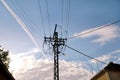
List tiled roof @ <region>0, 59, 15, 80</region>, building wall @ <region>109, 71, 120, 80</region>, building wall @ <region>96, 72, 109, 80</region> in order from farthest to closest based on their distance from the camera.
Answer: building wall @ <region>96, 72, 109, 80</region> → building wall @ <region>109, 71, 120, 80</region> → tiled roof @ <region>0, 59, 15, 80</region>

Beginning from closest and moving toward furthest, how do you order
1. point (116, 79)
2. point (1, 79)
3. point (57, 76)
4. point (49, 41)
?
point (1, 79), point (57, 76), point (116, 79), point (49, 41)

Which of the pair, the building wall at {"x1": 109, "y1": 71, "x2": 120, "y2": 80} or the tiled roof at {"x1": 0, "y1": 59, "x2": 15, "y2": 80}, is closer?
the tiled roof at {"x1": 0, "y1": 59, "x2": 15, "y2": 80}

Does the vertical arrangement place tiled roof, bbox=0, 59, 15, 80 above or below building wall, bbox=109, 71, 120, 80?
below

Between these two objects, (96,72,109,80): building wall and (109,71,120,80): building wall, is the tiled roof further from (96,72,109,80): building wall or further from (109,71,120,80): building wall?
(109,71,120,80): building wall

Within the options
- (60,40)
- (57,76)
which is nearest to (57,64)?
(57,76)

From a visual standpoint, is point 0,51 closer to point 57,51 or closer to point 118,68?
point 57,51

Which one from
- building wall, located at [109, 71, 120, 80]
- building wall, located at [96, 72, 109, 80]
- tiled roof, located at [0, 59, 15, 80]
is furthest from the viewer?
building wall, located at [96, 72, 109, 80]

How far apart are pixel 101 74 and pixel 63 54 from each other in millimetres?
5045

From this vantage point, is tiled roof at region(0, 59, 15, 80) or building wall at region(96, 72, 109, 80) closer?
tiled roof at region(0, 59, 15, 80)

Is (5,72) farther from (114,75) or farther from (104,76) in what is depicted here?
(114,75)

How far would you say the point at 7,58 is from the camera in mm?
33531

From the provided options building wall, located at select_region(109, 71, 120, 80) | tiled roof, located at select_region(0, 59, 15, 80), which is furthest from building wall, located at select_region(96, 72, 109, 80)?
tiled roof, located at select_region(0, 59, 15, 80)

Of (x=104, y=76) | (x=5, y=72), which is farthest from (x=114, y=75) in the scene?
(x=5, y=72)

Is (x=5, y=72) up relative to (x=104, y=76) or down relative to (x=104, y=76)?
down
